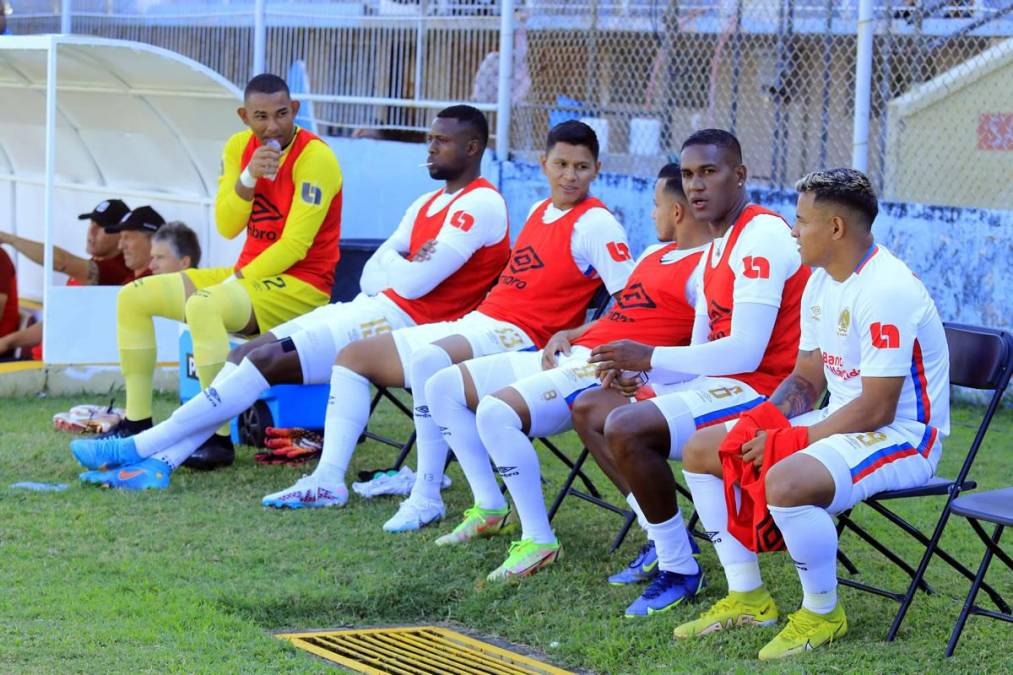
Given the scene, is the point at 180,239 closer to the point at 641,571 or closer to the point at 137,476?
the point at 137,476

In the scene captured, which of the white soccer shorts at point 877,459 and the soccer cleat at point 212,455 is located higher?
the white soccer shorts at point 877,459

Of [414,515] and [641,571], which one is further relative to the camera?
[414,515]

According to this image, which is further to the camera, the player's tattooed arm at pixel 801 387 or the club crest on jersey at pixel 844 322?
the player's tattooed arm at pixel 801 387

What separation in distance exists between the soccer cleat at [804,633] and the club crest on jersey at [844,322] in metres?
Answer: 0.81

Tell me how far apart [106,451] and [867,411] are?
353 cm

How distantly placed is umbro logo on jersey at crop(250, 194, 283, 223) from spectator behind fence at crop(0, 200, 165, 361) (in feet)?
5.35

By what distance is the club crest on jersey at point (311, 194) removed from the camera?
7.06m

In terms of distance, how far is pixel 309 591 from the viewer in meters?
4.94

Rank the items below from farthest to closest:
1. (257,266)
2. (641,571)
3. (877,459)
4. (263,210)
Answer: (263,210) → (257,266) → (641,571) → (877,459)

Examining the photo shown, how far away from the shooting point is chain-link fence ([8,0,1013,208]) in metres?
8.69

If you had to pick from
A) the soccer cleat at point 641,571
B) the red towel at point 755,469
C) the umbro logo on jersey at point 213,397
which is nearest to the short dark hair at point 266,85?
the umbro logo on jersey at point 213,397

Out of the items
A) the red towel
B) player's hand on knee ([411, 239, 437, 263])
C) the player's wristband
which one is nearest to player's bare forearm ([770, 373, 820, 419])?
the red towel

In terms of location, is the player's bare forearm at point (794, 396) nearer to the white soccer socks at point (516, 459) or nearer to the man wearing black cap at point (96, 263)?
the white soccer socks at point (516, 459)

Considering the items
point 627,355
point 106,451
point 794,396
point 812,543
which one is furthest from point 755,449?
point 106,451
